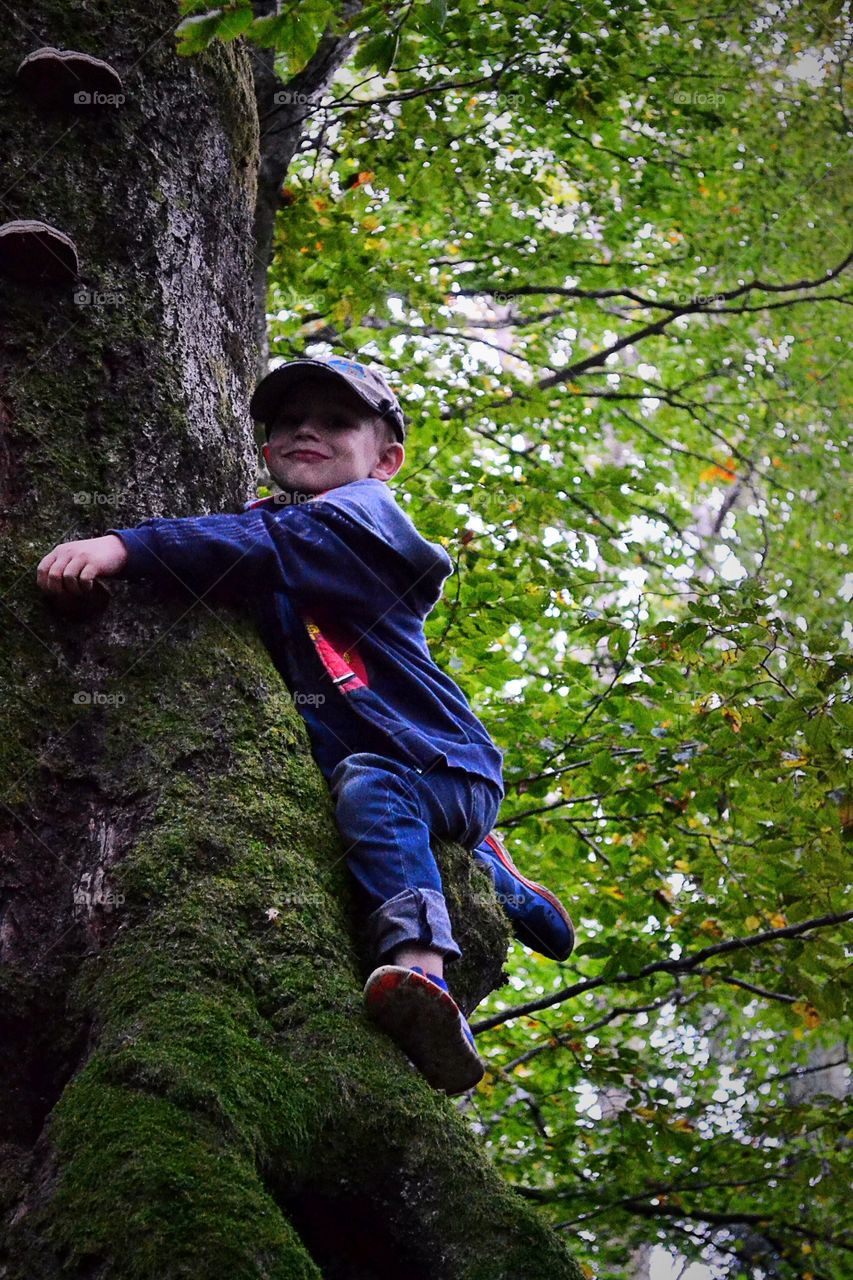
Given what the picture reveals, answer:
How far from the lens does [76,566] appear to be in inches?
95.1

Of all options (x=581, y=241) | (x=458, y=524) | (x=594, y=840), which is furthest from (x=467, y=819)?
(x=581, y=241)

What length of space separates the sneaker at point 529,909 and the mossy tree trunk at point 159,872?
498 mm

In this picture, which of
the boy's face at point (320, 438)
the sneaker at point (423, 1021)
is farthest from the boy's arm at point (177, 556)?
the sneaker at point (423, 1021)

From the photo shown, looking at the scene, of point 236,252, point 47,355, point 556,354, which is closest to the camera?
point 47,355

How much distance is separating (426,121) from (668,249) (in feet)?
16.2

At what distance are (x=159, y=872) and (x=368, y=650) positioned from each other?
1045mm

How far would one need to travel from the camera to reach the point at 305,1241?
196 centimetres

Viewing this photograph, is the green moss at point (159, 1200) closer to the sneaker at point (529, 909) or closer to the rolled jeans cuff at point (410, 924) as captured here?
the rolled jeans cuff at point (410, 924)

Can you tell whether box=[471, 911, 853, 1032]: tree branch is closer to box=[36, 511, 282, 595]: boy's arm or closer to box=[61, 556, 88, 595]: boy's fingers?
box=[36, 511, 282, 595]: boy's arm

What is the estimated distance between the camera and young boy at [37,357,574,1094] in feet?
7.92

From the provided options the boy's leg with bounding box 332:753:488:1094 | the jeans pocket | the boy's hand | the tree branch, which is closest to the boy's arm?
the boy's hand

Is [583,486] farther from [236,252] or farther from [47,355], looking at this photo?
[47,355]

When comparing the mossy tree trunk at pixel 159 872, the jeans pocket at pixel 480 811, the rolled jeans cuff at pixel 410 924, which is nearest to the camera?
the mossy tree trunk at pixel 159 872

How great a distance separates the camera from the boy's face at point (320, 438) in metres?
3.46
